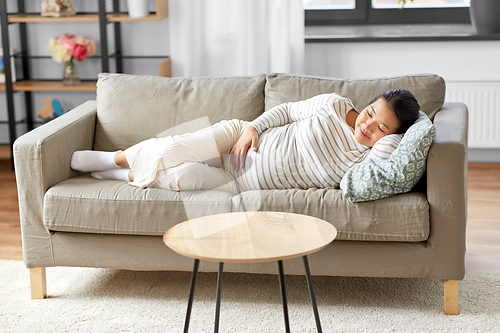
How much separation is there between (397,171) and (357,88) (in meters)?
0.60

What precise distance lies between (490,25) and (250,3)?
1.44m

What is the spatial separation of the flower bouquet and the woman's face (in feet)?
7.13

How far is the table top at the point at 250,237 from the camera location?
1.41 m

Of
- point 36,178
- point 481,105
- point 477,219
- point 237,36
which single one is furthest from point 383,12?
point 36,178

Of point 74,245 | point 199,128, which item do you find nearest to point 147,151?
point 199,128

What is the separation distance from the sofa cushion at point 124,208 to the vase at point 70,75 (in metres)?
1.77

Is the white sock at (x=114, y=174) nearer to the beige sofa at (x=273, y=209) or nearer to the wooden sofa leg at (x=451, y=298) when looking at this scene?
the beige sofa at (x=273, y=209)

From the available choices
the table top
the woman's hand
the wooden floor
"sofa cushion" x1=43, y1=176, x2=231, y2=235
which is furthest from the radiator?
the table top

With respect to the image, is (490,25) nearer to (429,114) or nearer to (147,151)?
(429,114)

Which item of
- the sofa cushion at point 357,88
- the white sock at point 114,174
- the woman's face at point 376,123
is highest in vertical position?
the sofa cushion at point 357,88

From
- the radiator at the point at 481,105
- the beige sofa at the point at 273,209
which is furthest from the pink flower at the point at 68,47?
the radiator at the point at 481,105

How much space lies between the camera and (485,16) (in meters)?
3.55

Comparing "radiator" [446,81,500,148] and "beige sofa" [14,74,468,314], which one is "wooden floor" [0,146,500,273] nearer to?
"radiator" [446,81,500,148]

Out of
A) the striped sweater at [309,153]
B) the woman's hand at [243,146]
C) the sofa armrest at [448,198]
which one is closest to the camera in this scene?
the sofa armrest at [448,198]
